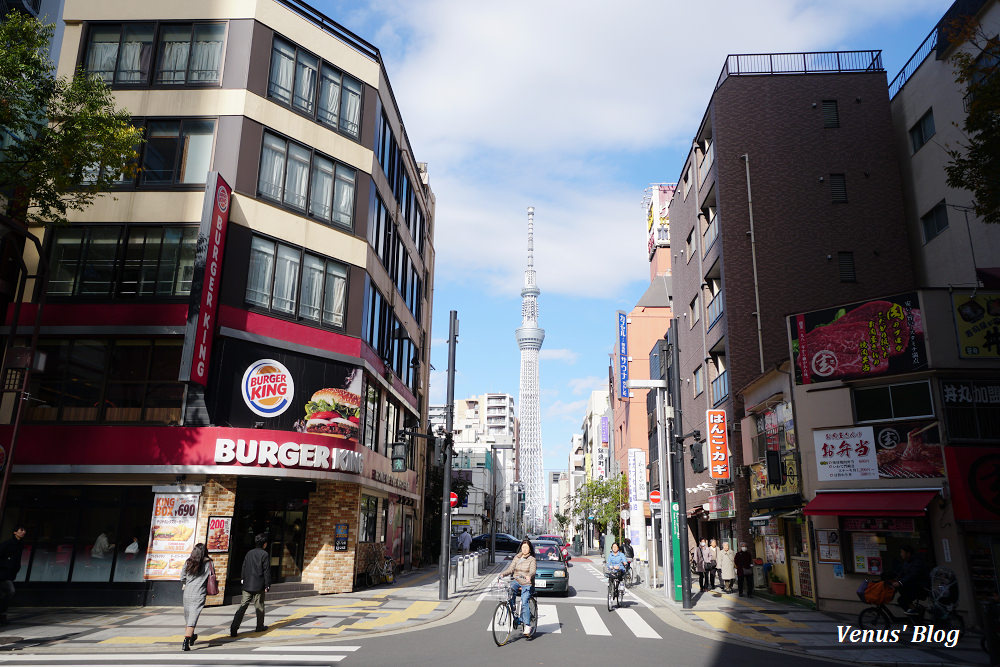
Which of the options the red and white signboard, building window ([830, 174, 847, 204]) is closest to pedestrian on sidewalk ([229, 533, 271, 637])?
the red and white signboard

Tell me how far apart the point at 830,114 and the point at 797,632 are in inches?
870

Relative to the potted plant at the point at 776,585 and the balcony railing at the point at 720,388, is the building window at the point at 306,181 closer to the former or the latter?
the balcony railing at the point at 720,388

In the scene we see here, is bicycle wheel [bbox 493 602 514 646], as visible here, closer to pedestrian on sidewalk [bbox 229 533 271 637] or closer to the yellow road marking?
pedestrian on sidewalk [bbox 229 533 271 637]

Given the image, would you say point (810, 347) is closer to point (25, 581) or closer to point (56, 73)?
point (25, 581)

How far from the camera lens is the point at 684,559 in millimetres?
18609

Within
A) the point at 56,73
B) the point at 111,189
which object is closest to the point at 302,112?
the point at 111,189

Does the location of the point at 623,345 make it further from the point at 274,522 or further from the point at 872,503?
the point at 274,522

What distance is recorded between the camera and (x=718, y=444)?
25734 millimetres

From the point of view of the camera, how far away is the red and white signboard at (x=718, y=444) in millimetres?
25578

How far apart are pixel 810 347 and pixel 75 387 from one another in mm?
20907

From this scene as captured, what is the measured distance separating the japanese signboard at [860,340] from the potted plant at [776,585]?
22.9 ft

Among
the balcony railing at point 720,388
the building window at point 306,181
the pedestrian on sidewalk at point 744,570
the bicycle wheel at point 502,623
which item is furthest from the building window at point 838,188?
the bicycle wheel at point 502,623

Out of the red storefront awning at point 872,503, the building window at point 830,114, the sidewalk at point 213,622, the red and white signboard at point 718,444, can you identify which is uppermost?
the building window at point 830,114

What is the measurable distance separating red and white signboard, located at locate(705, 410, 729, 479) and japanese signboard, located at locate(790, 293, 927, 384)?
6215 millimetres
